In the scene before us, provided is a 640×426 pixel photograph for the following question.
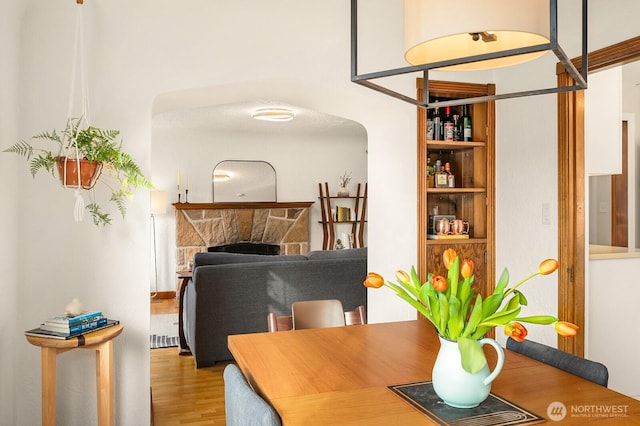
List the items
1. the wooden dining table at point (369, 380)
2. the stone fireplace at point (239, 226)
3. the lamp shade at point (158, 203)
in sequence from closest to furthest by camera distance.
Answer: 1. the wooden dining table at point (369, 380)
2. the lamp shade at point (158, 203)
3. the stone fireplace at point (239, 226)

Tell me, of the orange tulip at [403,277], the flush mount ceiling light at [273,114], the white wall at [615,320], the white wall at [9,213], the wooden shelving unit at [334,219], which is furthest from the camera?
the wooden shelving unit at [334,219]

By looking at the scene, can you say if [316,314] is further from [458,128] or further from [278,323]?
[458,128]

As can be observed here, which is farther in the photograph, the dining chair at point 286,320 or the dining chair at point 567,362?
the dining chair at point 286,320

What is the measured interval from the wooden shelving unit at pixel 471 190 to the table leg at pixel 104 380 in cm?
192

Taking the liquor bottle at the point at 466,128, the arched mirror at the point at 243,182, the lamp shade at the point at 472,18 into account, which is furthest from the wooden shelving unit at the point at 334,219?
the lamp shade at the point at 472,18

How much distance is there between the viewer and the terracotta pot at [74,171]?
257 centimetres

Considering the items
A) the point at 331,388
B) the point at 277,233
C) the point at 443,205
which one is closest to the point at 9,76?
the point at 331,388

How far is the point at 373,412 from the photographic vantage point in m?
1.41

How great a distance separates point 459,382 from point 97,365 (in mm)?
1975

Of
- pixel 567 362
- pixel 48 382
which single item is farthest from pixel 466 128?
pixel 48 382

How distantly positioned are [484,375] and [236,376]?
0.68 metres

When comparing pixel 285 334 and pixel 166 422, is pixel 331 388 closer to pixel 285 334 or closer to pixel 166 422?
pixel 285 334

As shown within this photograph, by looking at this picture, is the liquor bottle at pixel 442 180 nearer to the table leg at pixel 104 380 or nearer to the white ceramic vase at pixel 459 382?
the table leg at pixel 104 380

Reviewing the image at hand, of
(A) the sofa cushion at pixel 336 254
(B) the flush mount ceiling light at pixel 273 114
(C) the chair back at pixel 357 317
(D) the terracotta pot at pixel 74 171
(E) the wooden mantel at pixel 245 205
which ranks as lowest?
(C) the chair back at pixel 357 317
